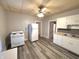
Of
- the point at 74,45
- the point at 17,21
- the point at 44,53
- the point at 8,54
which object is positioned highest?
the point at 17,21

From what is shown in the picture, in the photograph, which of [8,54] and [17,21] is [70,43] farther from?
[17,21]

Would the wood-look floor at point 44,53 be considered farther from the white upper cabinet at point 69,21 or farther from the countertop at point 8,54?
the white upper cabinet at point 69,21

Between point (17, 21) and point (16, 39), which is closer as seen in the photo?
point (16, 39)

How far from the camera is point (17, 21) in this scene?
16.4 feet

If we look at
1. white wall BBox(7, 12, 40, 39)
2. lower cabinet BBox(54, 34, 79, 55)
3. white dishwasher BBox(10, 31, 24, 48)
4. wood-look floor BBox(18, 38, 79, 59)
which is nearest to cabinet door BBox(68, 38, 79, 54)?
lower cabinet BBox(54, 34, 79, 55)

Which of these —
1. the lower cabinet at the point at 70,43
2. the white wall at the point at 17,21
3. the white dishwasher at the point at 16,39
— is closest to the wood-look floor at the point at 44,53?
the lower cabinet at the point at 70,43

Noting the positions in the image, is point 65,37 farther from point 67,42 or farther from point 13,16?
point 13,16

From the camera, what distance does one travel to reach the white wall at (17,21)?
4583mm

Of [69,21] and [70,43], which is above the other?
[69,21]

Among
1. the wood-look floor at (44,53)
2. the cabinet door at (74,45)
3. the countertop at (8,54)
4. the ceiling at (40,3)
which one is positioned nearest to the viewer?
the countertop at (8,54)

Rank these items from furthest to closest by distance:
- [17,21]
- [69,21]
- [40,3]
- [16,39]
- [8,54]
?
[17,21], [16,39], [69,21], [40,3], [8,54]

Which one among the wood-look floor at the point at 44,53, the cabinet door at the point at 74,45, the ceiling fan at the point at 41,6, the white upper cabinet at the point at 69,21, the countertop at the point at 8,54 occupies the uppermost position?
the ceiling fan at the point at 41,6

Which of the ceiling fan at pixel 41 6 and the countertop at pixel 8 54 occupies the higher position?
the ceiling fan at pixel 41 6

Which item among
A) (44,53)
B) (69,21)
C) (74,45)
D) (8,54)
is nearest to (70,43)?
(74,45)
